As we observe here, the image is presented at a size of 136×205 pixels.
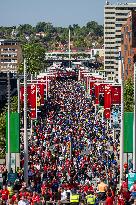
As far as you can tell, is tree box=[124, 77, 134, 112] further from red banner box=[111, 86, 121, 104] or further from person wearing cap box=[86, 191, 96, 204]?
person wearing cap box=[86, 191, 96, 204]

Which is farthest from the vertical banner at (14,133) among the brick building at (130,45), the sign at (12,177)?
the brick building at (130,45)

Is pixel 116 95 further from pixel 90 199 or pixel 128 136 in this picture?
pixel 90 199

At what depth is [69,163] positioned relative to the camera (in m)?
50.0

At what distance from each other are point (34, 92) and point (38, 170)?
23.9 ft

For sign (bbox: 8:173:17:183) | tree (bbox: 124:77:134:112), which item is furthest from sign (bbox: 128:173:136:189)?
tree (bbox: 124:77:134:112)

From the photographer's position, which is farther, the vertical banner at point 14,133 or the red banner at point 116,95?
the red banner at point 116,95

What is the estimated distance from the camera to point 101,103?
6525cm

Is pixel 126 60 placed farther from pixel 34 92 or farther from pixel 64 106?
pixel 34 92

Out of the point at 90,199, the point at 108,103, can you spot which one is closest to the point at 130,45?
the point at 108,103

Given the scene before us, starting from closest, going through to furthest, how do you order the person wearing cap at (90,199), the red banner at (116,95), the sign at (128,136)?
the person wearing cap at (90,199) < the sign at (128,136) < the red banner at (116,95)

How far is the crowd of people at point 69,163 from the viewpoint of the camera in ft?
119

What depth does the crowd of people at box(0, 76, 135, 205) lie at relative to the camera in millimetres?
36281

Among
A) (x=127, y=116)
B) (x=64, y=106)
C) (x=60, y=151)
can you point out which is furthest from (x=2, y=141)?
(x=64, y=106)

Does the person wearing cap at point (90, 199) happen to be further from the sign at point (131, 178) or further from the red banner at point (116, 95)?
the red banner at point (116, 95)
